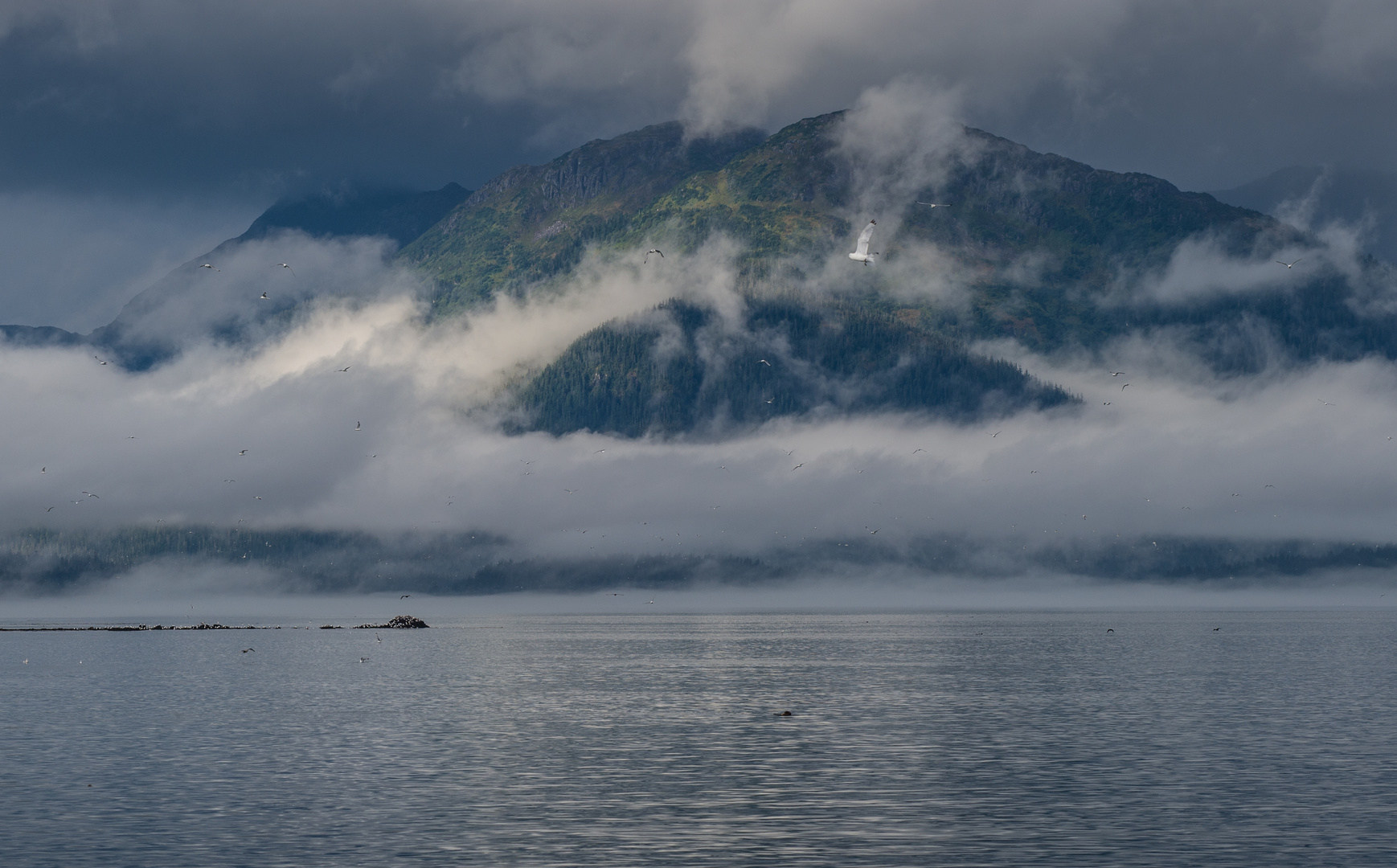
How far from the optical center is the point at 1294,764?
3504 inches

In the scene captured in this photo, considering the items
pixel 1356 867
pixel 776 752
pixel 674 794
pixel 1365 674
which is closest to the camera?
pixel 1356 867

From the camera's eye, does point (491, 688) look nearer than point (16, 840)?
No

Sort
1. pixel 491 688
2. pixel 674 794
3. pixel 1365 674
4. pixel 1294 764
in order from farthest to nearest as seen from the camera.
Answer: pixel 1365 674 < pixel 491 688 < pixel 1294 764 < pixel 674 794

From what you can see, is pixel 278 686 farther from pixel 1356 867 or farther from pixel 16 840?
pixel 1356 867

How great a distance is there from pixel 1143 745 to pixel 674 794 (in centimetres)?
4259

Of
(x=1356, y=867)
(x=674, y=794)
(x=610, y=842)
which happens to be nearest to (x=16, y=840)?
(x=610, y=842)

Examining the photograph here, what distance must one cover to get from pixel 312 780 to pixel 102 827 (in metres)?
18.4

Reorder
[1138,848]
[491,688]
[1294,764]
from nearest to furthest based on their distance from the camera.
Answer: [1138,848] < [1294,764] < [491,688]

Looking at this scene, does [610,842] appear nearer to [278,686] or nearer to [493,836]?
[493,836]

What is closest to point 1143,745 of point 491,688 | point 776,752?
point 776,752

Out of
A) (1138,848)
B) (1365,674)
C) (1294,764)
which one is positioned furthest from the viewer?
(1365,674)

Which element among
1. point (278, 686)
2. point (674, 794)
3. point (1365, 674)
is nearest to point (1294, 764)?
point (674, 794)

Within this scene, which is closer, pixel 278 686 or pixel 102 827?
pixel 102 827

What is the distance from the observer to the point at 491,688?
170 meters
